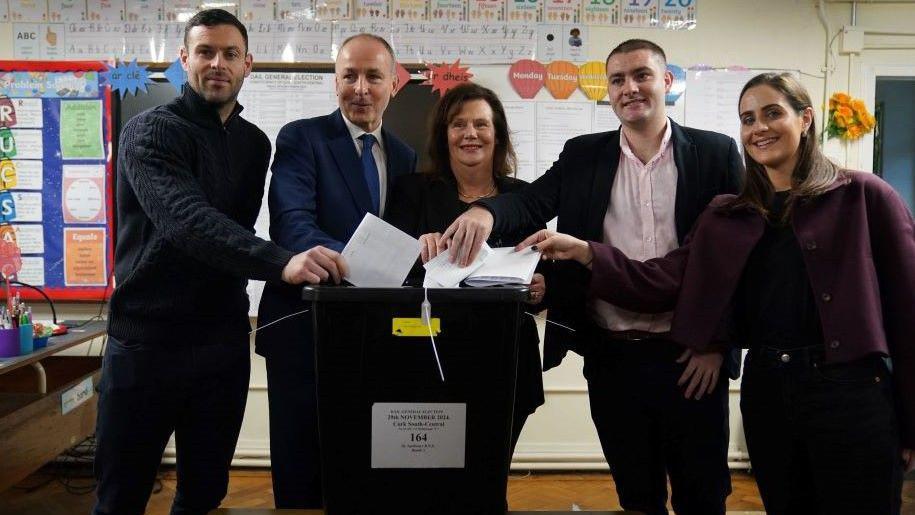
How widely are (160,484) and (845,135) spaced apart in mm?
3427

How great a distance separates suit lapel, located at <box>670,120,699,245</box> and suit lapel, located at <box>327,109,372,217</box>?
718mm

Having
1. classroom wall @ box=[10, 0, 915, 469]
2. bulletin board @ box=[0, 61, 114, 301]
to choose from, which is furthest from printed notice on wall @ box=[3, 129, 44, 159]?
classroom wall @ box=[10, 0, 915, 469]

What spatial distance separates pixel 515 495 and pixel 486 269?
1990 mm

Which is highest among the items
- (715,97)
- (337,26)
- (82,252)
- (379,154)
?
(337,26)

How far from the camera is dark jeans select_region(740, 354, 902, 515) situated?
1.18 meters

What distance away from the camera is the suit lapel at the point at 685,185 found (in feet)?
4.83

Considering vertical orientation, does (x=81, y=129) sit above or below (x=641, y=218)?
above

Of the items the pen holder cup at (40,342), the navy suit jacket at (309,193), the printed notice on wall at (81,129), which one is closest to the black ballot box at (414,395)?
the navy suit jacket at (309,193)

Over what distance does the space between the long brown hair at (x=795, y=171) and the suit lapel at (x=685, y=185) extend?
0.41 feet

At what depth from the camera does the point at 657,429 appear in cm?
149

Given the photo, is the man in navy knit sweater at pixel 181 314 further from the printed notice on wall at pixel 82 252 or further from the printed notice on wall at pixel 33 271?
the printed notice on wall at pixel 33 271

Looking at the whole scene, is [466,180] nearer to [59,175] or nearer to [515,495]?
[515,495]

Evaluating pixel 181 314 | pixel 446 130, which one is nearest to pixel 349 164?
pixel 446 130

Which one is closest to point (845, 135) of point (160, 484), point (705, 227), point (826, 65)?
point (826, 65)
